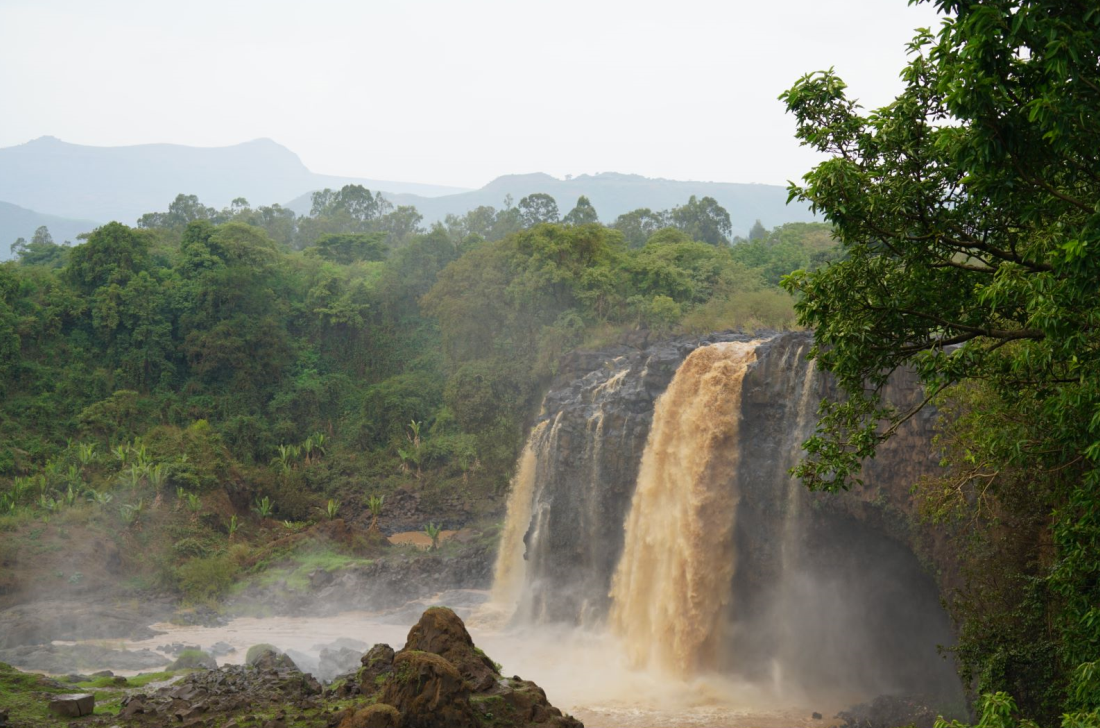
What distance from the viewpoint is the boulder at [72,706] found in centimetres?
1504

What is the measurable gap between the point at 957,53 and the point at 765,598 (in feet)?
52.0

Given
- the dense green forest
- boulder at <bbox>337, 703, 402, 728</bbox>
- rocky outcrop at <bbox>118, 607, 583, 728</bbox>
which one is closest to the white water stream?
the dense green forest

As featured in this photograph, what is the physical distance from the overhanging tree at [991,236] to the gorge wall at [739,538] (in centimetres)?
827

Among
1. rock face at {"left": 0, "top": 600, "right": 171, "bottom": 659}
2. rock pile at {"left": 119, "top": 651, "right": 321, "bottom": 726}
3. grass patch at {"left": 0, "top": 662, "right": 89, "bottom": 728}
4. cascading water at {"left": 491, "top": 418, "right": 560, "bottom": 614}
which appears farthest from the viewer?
cascading water at {"left": 491, "top": 418, "right": 560, "bottom": 614}

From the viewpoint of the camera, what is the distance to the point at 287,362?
3988cm

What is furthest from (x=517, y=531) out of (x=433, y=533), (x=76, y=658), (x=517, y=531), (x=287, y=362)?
(x=287, y=362)

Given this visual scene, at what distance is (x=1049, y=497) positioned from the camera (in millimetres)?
10539

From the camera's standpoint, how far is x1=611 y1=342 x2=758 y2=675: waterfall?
21.7m

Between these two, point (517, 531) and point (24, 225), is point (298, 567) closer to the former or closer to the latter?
point (517, 531)

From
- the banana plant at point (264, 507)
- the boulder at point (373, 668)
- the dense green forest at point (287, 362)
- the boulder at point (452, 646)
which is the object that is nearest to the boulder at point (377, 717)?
the boulder at point (452, 646)

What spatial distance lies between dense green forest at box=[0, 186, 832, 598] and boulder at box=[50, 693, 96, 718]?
46.6ft

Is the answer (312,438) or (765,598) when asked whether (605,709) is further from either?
(312,438)

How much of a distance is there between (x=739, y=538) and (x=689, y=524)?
119 centimetres

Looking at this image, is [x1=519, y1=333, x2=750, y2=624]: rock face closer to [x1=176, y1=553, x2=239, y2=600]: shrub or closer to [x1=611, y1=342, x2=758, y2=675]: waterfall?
[x1=611, y1=342, x2=758, y2=675]: waterfall
